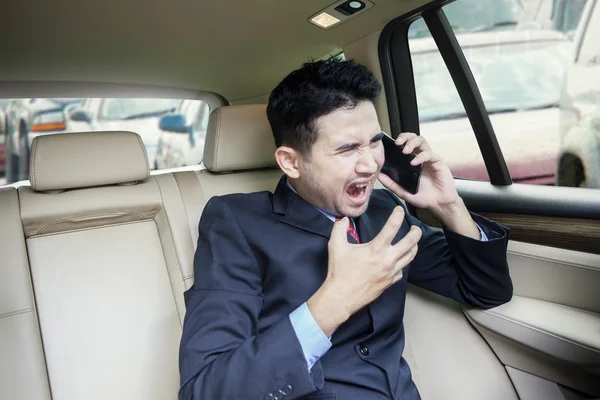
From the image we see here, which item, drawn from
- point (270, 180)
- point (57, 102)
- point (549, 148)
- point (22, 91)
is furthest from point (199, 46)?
point (549, 148)

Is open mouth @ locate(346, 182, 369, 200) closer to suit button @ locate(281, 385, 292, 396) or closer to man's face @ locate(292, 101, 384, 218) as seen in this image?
man's face @ locate(292, 101, 384, 218)

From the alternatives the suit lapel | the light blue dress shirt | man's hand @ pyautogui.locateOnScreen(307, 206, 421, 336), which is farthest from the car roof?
the light blue dress shirt

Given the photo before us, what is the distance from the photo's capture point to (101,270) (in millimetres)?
1431

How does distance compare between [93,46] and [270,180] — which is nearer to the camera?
[270,180]

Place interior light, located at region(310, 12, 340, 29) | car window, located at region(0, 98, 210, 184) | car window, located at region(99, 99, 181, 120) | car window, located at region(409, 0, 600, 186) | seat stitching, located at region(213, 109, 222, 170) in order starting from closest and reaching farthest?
seat stitching, located at region(213, 109, 222, 170) < interior light, located at region(310, 12, 340, 29) < car window, located at region(409, 0, 600, 186) < car window, located at region(0, 98, 210, 184) < car window, located at region(99, 99, 181, 120)

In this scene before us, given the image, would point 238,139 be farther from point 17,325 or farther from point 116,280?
point 17,325

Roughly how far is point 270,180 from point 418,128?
793mm

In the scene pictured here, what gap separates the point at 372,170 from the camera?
1.06 metres

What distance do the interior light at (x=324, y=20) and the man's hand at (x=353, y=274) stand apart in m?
1.12

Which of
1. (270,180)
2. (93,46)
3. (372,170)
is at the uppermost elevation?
(93,46)

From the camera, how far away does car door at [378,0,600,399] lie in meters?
1.21

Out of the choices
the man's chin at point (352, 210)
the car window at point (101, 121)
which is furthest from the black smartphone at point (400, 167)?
the car window at point (101, 121)

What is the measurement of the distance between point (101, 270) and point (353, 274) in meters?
0.94

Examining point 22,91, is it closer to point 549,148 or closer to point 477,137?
point 477,137
